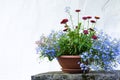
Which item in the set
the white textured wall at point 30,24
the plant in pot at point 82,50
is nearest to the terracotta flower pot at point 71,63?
the plant in pot at point 82,50

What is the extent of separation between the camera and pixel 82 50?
7.97 ft

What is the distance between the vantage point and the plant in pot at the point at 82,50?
2355 mm

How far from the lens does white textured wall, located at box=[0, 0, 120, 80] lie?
365 cm

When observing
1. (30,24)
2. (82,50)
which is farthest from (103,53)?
(30,24)

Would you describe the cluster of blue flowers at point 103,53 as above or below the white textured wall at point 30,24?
below

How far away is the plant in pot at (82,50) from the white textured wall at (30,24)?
1165 millimetres

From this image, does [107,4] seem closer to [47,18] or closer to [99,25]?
[99,25]

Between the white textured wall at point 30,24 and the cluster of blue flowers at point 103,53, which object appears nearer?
the cluster of blue flowers at point 103,53

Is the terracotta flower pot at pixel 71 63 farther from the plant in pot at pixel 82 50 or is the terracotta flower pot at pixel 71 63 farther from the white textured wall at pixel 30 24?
the white textured wall at pixel 30 24

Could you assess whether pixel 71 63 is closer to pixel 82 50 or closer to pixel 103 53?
pixel 82 50

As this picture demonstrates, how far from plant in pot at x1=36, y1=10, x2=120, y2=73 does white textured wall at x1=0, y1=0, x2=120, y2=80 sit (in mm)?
1165

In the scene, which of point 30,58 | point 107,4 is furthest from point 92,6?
point 30,58

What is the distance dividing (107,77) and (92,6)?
1.54 m

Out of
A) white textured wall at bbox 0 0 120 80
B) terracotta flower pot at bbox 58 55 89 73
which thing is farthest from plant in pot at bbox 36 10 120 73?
white textured wall at bbox 0 0 120 80
